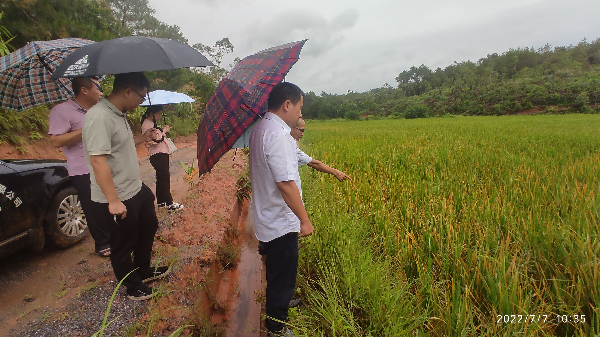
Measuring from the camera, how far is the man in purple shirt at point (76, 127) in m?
2.36

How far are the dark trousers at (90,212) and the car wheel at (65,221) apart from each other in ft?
1.58

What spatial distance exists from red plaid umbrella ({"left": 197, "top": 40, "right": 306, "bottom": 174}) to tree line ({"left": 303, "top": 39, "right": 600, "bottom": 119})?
36.3 meters

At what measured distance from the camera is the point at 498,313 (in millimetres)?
1669

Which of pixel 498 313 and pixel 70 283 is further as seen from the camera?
pixel 70 283

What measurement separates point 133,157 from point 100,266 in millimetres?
1374

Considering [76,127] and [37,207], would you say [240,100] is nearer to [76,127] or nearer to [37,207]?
[76,127]

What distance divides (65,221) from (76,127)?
3.88 feet

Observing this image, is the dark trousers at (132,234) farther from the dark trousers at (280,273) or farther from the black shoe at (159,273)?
the dark trousers at (280,273)

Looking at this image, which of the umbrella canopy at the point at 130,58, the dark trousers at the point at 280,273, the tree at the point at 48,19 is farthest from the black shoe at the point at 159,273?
the tree at the point at 48,19

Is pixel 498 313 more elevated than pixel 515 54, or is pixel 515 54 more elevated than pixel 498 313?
pixel 515 54

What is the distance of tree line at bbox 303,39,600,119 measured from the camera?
30.6 metres

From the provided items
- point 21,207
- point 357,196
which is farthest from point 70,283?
point 357,196

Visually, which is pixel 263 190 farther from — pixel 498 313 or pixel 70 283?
pixel 70 283

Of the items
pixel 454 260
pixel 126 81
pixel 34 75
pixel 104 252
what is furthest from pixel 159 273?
pixel 454 260
